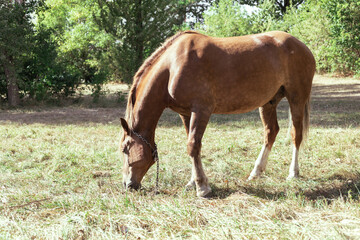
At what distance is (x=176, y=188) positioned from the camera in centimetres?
392

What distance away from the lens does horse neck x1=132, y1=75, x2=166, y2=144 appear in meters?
3.56

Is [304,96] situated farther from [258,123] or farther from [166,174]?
[258,123]

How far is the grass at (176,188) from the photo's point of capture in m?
2.49

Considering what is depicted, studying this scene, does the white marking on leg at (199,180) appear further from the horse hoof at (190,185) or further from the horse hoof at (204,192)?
the horse hoof at (190,185)

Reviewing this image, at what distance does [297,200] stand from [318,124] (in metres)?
4.87

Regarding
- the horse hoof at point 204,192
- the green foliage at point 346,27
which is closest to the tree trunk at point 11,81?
the horse hoof at point 204,192

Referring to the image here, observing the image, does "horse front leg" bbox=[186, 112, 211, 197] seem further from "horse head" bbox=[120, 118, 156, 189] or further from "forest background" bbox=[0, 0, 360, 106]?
"forest background" bbox=[0, 0, 360, 106]

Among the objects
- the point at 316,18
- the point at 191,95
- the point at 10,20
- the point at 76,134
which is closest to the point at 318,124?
the point at 191,95

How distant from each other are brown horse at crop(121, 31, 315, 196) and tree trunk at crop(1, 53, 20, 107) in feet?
29.8

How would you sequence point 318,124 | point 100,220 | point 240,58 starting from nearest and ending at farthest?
1. point 100,220
2. point 240,58
3. point 318,124

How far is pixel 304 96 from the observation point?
4.23m

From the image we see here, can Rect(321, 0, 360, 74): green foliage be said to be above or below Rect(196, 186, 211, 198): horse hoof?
above

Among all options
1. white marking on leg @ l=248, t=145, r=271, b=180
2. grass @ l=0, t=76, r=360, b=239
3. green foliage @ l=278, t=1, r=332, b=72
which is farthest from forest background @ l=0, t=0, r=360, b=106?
white marking on leg @ l=248, t=145, r=271, b=180

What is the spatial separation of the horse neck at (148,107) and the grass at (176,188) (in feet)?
2.48
